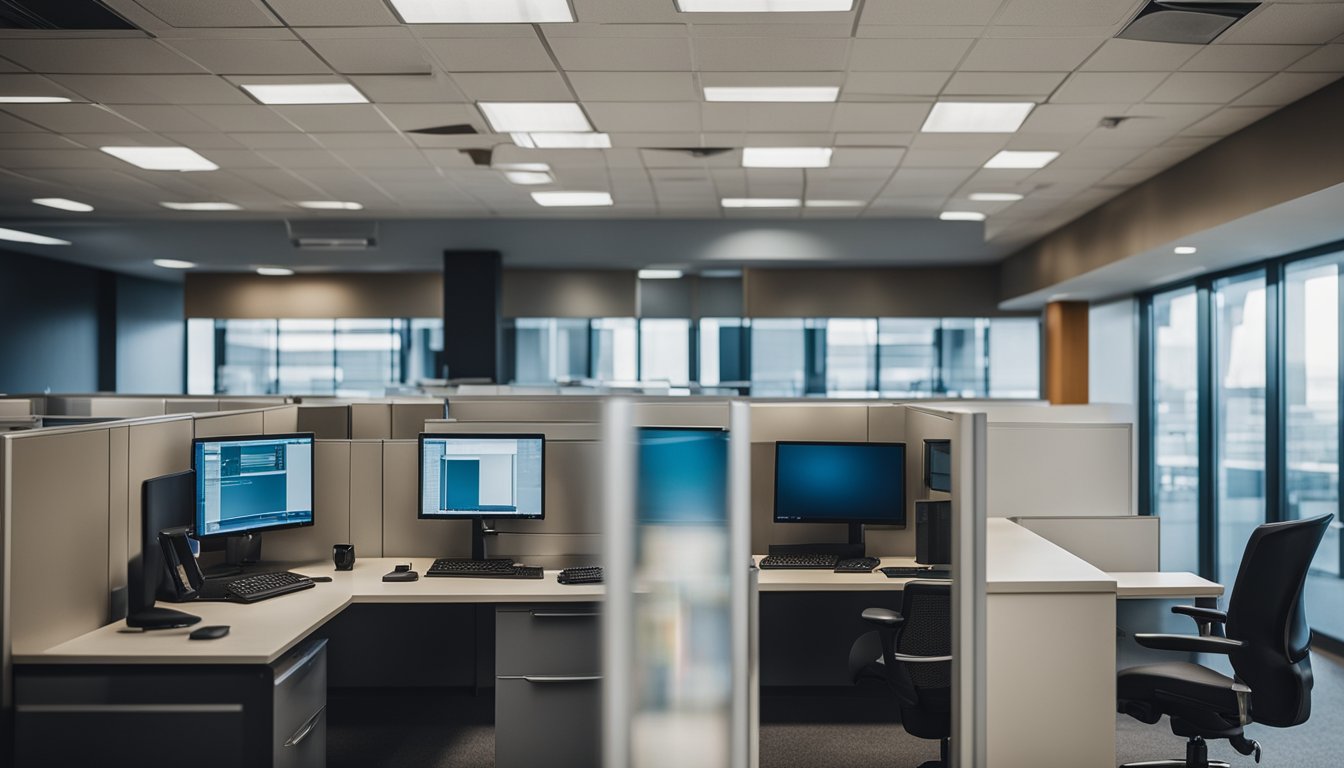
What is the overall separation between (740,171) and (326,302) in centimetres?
538

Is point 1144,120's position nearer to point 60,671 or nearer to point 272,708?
point 272,708

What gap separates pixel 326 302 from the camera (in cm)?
945

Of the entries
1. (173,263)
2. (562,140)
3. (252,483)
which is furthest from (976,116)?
(173,263)

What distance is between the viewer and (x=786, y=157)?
17.9 ft

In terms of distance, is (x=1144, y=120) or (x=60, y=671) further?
(x=1144, y=120)

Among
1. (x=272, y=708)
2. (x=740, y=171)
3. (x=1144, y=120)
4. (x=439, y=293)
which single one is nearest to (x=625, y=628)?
(x=272, y=708)

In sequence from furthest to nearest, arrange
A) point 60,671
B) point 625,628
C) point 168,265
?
point 168,265, point 60,671, point 625,628

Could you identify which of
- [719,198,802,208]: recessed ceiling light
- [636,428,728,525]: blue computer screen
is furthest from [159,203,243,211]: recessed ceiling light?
[636,428,728,525]: blue computer screen

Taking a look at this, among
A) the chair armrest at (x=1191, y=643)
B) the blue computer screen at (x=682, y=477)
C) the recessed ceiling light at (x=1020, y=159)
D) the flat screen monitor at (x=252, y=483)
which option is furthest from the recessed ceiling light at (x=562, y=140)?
the blue computer screen at (x=682, y=477)

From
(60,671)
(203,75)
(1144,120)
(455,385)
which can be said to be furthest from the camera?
(455,385)

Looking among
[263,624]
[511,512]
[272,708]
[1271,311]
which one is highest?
[1271,311]

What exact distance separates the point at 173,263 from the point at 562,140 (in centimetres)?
573

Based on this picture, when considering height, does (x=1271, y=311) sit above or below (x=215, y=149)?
below

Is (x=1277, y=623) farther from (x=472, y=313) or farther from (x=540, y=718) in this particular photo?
(x=472, y=313)
